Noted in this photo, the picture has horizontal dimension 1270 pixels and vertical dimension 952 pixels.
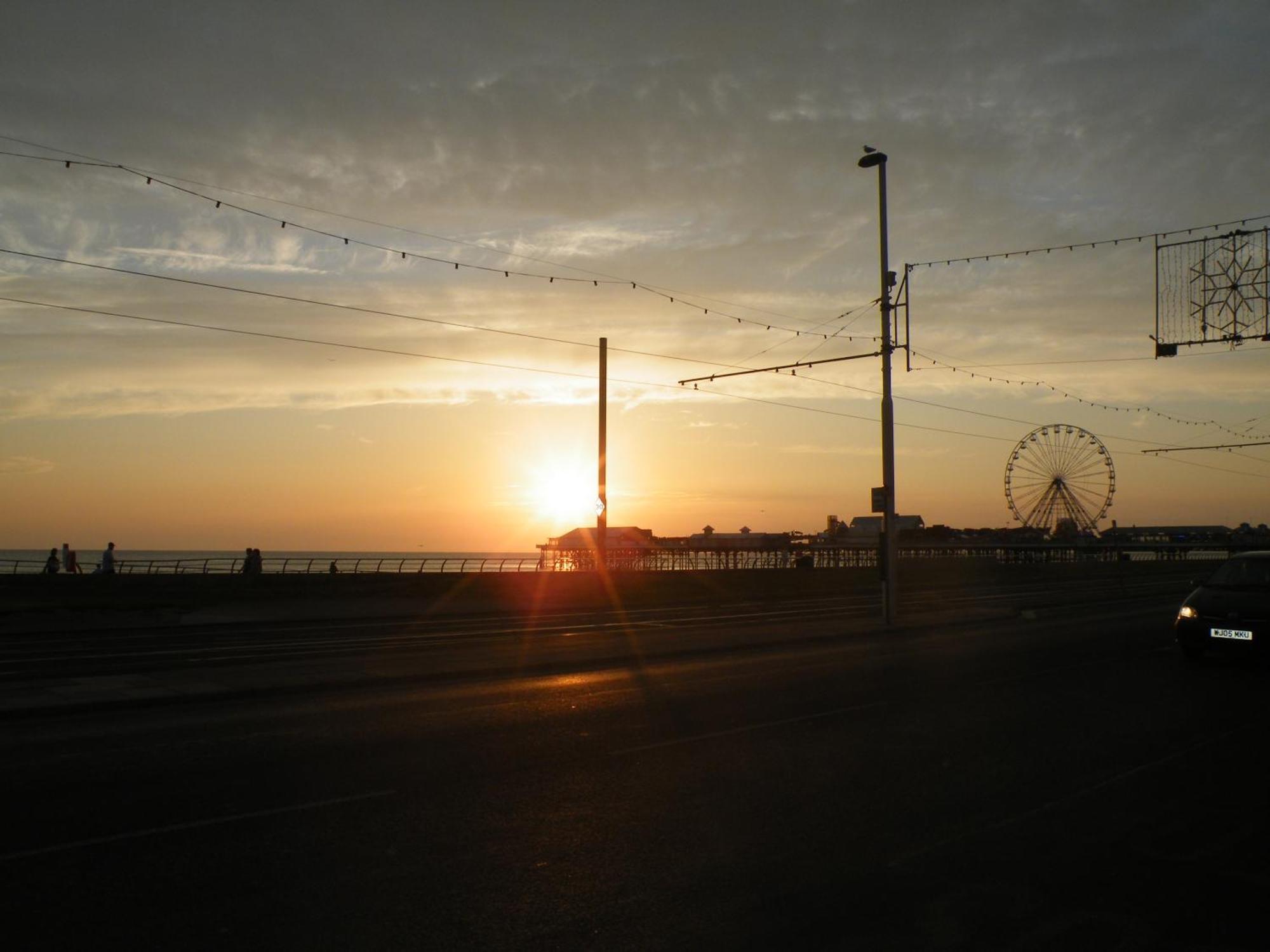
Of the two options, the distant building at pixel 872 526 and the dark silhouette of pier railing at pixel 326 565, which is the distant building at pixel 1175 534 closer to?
the distant building at pixel 872 526

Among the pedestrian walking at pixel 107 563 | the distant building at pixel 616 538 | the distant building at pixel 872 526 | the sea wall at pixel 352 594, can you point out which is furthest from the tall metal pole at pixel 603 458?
the distant building at pixel 872 526

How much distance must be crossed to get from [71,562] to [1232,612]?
1590 inches

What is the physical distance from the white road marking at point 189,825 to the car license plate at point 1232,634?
1323 cm

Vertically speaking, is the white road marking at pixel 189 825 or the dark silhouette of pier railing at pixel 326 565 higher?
the dark silhouette of pier railing at pixel 326 565

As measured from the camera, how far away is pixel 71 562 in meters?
40.2

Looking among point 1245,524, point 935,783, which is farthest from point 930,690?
point 1245,524

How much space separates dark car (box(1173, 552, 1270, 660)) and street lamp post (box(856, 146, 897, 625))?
811 centimetres

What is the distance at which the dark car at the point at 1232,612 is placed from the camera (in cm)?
1505

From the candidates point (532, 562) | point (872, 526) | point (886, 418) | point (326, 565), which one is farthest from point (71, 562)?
point (872, 526)

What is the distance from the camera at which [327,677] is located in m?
14.0

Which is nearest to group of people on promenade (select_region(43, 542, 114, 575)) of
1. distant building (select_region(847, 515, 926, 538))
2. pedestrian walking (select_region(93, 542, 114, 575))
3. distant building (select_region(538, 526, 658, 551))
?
pedestrian walking (select_region(93, 542, 114, 575))

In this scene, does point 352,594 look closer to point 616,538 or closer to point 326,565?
point 326,565

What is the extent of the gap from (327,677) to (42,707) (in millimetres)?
3542

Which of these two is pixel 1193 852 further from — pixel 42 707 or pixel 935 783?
pixel 42 707
